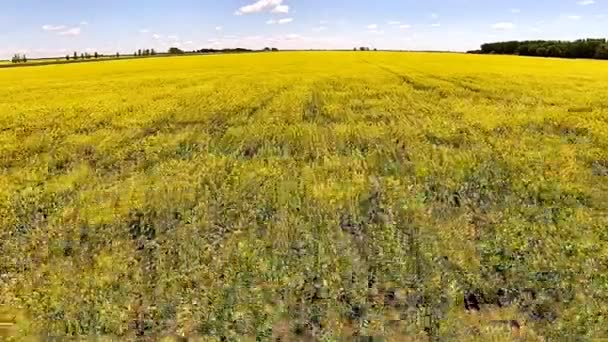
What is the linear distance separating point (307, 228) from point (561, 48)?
9975 cm

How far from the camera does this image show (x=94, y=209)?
10828 millimetres

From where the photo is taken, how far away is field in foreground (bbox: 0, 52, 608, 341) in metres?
6.79

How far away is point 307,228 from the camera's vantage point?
9.49 meters

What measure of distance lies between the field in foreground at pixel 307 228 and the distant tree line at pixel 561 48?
77630mm

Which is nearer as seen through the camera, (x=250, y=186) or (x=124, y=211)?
(x=124, y=211)

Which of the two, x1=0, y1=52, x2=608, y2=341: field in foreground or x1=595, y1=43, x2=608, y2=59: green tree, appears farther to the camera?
x1=595, y1=43, x2=608, y2=59: green tree

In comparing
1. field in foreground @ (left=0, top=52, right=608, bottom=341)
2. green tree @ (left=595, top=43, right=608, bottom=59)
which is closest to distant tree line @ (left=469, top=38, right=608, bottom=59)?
green tree @ (left=595, top=43, right=608, bottom=59)

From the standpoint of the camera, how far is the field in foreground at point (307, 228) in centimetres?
679

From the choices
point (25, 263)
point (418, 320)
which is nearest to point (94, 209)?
point (25, 263)

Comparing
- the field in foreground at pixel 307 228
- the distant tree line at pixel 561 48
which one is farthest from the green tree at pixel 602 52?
the field in foreground at pixel 307 228

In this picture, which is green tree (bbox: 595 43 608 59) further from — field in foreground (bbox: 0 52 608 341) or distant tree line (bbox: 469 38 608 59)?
field in foreground (bbox: 0 52 608 341)

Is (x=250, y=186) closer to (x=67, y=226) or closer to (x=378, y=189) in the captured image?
(x=378, y=189)

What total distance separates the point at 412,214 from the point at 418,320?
3767 mm

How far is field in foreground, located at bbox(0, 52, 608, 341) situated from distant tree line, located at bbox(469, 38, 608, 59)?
255 feet
